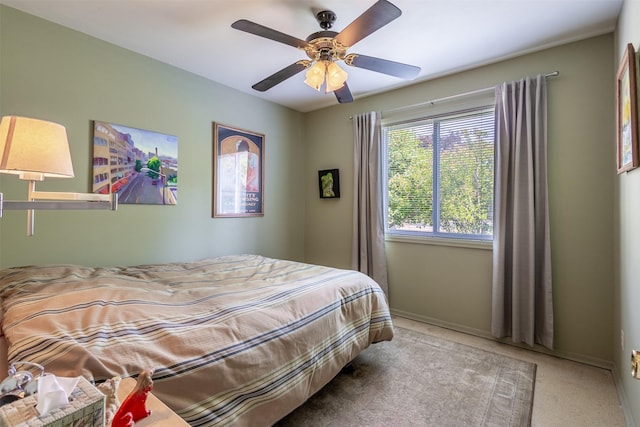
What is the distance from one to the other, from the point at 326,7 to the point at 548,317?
9.37ft

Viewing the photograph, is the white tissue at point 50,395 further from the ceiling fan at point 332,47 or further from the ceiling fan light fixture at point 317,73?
the ceiling fan light fixture at point 317,73

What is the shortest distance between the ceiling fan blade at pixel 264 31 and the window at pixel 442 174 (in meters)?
1.80

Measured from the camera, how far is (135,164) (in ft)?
8.45

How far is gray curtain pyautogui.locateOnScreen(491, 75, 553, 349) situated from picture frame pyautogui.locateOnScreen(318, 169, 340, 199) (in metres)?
1.77

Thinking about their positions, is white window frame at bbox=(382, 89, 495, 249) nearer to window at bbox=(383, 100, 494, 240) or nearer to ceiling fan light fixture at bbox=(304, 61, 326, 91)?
window at bbox=(383, 100, 494, 240)

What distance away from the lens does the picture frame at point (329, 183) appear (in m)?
3.80

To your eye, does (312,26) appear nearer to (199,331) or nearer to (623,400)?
(199,331)

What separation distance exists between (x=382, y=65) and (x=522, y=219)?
171 centimetres

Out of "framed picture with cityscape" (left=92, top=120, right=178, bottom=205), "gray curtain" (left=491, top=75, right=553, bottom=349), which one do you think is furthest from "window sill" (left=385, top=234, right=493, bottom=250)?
"framed picture with cityscape" (left=92, top=120, right=178, bottom=205)

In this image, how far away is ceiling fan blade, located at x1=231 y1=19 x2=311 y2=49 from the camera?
1.64 m

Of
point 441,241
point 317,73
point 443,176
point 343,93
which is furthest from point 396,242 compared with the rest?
point 317,73

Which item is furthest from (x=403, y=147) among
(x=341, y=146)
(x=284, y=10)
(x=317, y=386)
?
(x=317, y=386)

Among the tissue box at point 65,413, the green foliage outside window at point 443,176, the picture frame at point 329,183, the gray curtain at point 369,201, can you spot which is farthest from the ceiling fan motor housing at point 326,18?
the tissue box at point 65,413

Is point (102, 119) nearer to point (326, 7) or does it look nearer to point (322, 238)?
point (326, 7)
